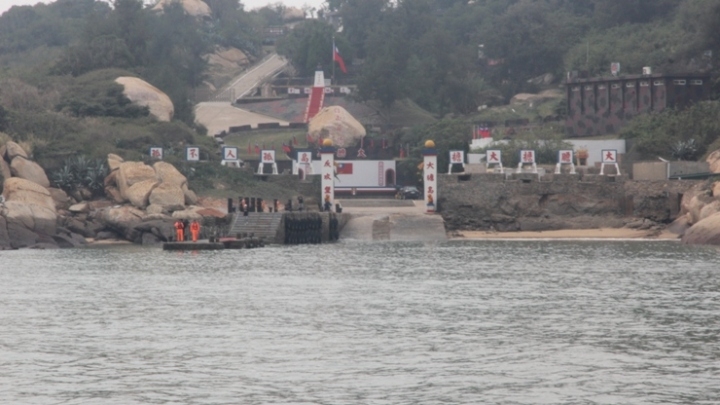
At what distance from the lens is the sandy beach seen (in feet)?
271

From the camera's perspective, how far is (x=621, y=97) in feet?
344

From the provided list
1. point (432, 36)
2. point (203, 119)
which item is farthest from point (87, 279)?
point (432, 36)

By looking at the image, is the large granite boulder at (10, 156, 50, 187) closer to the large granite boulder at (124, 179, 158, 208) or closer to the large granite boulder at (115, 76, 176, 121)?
the large granite boulder at (124, 179, 158, 208)

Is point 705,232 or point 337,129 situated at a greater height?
point 337,129

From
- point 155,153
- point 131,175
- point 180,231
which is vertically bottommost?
point 180,231

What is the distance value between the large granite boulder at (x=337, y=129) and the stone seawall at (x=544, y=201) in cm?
3230

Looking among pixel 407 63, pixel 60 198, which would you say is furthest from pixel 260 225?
pixel 407 63

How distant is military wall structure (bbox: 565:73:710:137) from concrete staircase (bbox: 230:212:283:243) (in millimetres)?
33417

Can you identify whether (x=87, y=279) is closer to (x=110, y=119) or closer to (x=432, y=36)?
(x=110, y=119)

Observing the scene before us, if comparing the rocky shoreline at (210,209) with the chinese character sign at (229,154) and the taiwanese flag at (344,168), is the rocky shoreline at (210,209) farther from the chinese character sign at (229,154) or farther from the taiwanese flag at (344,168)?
the taiwanese flag at (344,168)

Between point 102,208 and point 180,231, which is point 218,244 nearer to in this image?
point 180,231

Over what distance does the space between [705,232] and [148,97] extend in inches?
2015

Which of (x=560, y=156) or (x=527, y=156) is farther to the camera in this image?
(x=527, y=156)

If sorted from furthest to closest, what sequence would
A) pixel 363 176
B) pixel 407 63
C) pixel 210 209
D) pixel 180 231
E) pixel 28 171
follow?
pixel 407 63, pixel 363 176, pixel 210 209, pixel 28 171, pixel 180 231
